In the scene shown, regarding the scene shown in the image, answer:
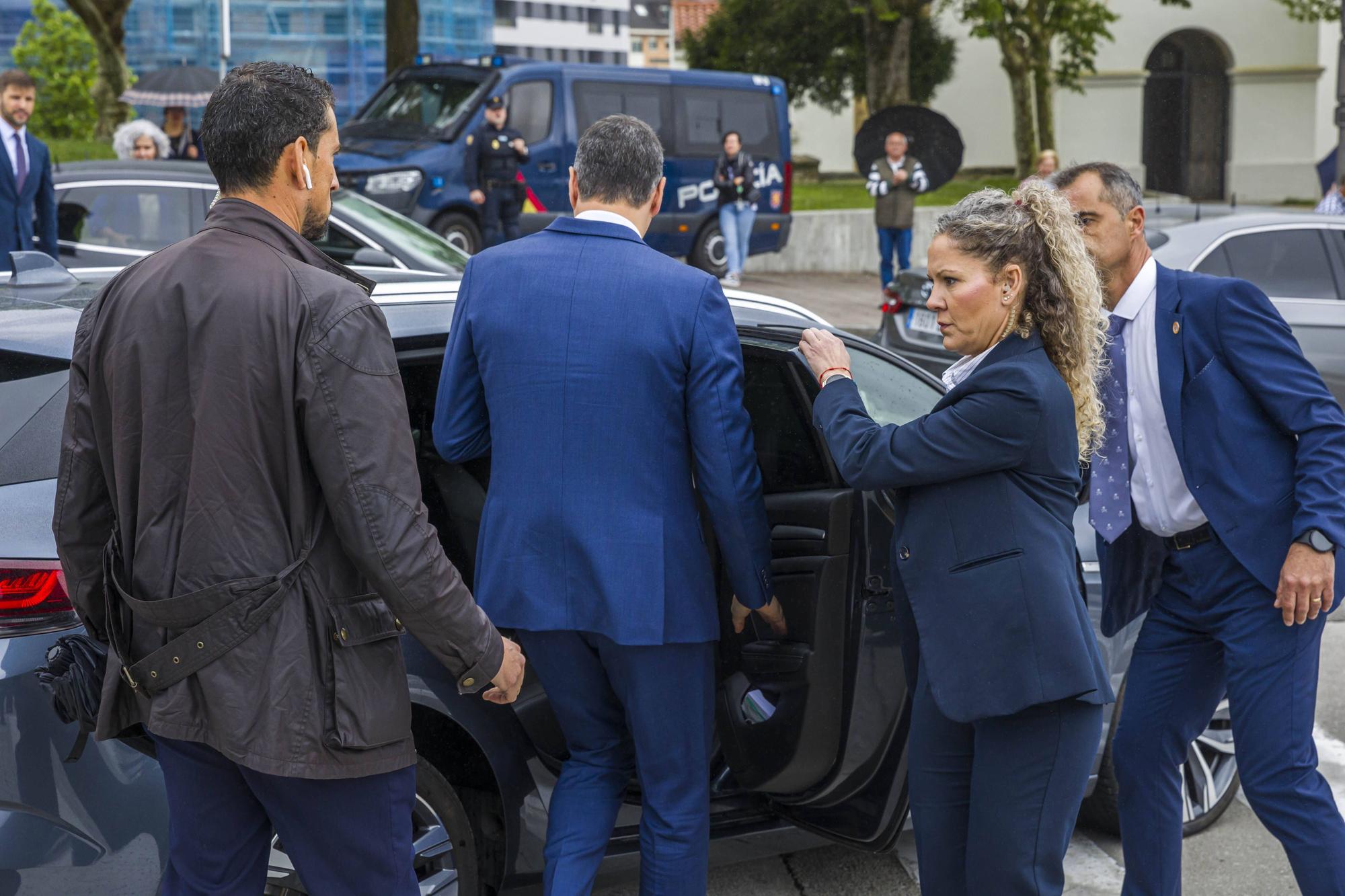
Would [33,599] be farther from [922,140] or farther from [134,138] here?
[922,140]

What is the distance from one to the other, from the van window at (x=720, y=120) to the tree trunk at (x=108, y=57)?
10106 mm

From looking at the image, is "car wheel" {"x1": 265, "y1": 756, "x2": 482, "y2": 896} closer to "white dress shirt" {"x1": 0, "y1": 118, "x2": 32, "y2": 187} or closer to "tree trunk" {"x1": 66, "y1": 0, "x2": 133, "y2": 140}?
"white dress shirt" {"x1": 0, "y1": 118, "x2": 32, "y2": 187}

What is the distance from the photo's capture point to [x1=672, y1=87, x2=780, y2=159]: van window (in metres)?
17.3

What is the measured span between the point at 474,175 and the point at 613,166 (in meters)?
11.9

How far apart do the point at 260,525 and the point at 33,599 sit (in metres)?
0.57

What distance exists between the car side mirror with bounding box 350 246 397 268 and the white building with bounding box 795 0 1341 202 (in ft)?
101

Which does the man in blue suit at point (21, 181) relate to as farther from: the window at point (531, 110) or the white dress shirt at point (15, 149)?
the window at point (531, 110)

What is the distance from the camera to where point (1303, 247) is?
7.71 metres

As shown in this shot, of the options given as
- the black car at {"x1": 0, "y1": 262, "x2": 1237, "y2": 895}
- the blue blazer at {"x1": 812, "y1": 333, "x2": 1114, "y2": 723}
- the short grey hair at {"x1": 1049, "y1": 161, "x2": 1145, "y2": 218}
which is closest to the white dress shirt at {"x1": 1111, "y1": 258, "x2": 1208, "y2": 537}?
the short grey hair at {"x1": 1049, "y1": 161, "x2": 1145, "y2": 218}

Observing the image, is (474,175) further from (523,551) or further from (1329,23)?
(1329,23)

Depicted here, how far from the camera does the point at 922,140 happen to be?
16.3 metres

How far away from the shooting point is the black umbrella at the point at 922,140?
16.0 m

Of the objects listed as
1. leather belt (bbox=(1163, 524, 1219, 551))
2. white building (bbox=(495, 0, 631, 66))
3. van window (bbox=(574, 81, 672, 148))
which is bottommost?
leather belt (bbox=(1163, 524, 1219, 551))

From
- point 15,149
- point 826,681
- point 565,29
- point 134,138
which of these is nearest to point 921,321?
point 826,681
